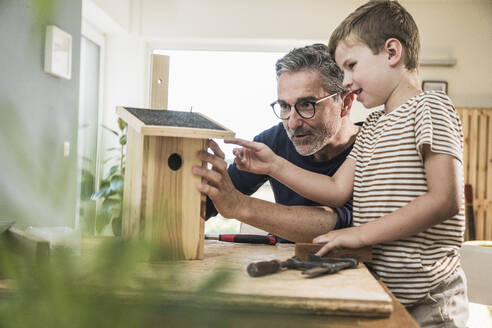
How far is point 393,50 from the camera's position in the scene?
3.78ft

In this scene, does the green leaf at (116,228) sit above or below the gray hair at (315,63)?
below

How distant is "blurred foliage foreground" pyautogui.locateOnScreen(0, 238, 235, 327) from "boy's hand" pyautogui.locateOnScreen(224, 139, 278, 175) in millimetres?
959

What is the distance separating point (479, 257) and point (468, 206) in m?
3.21

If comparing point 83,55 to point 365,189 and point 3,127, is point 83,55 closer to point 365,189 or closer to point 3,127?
point 365,189

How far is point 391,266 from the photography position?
3.29 ft

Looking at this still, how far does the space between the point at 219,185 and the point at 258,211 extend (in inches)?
8.3

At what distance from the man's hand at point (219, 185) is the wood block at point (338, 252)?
0.71ft

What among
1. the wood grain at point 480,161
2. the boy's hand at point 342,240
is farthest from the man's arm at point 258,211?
the wood grain at point 480,161

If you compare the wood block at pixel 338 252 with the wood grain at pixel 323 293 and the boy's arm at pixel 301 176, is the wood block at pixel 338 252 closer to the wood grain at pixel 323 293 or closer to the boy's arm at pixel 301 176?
the wood grain at pixel 323 293

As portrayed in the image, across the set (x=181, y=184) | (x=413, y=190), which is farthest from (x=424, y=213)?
(x=181, y=184)

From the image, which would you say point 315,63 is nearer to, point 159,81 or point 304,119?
point 304,119

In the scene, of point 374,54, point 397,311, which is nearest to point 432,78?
point 374,54

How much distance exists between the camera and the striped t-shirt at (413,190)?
0.97m

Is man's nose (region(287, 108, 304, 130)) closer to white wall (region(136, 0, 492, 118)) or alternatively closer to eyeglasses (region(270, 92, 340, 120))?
eyeglasses (region(270, 92, 340, 120))
